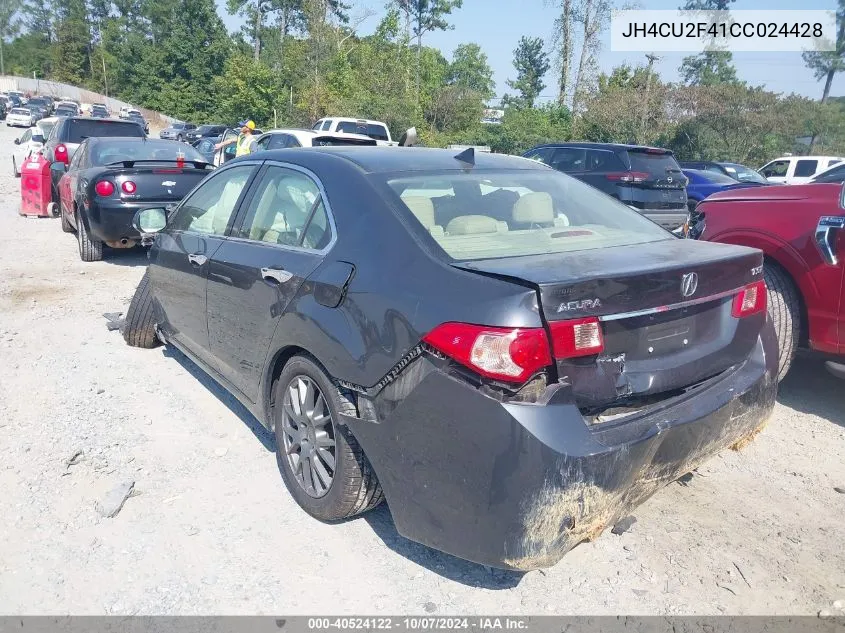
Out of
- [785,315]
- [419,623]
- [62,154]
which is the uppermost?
[62,154]

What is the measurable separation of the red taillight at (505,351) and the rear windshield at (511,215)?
0.43m

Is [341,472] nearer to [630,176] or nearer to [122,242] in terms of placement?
[122,242]

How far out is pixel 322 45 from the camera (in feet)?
124

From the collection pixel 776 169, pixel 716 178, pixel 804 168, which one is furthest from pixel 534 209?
pixel 776 169

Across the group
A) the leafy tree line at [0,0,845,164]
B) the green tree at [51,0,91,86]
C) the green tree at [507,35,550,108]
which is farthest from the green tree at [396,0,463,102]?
the green tree at [51,0,91,86]

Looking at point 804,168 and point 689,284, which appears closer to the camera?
point 689,284

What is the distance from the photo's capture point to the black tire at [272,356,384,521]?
2.80 m

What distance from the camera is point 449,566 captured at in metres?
2.88

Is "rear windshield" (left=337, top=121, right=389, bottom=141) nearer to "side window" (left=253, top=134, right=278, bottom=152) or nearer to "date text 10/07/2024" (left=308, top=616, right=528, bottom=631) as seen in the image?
"side window" (left=253, top=134, right=278, bottom=152)

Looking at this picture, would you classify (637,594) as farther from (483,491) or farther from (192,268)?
(192,268)

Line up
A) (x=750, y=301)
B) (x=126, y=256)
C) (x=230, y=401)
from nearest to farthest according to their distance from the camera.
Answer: (x=750, y=301), (x=230, y=401), (x=126, y=256)

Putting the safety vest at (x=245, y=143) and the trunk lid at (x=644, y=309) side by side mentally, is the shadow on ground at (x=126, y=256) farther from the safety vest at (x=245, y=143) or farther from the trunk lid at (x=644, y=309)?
the trunk lid at (x=644, y=309)

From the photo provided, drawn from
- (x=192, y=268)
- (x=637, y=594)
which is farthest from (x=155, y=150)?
(x=637, y=594)

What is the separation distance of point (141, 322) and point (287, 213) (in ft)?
8.30
